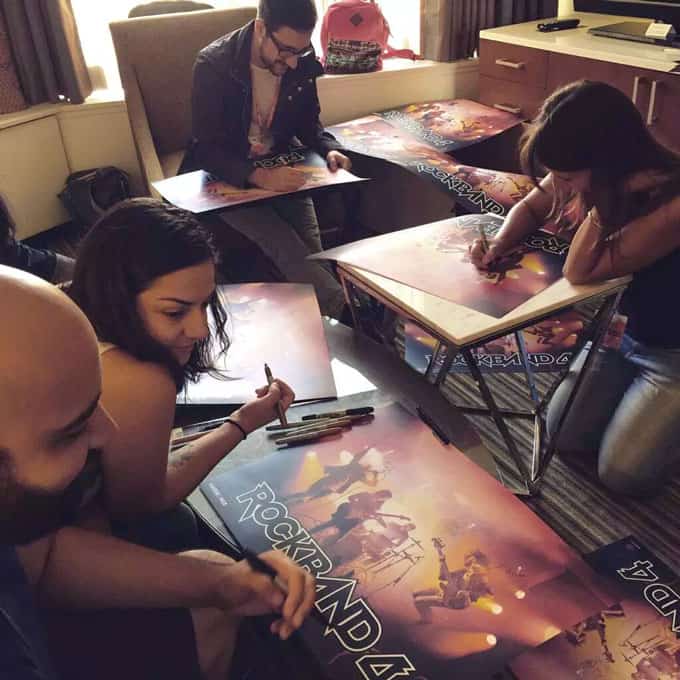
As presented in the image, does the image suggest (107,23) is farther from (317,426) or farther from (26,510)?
(26,510)

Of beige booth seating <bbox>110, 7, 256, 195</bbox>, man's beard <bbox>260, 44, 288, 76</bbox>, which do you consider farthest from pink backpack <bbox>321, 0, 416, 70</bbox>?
man's beard <bbox>260, 44, 288, 76</bbox>

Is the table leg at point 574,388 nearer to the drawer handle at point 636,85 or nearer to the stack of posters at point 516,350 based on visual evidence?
the stack of posters at point 516,350

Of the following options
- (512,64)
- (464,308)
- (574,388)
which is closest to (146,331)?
(464,308)

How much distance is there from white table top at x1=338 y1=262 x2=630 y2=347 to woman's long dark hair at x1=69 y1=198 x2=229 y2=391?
0.43 metres

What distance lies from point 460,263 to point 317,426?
20.8 inches

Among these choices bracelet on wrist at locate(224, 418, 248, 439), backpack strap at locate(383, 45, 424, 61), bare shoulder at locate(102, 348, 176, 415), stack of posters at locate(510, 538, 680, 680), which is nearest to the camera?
stack of posters at locate(510, 538, 680, 680)

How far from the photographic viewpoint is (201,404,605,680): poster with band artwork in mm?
753

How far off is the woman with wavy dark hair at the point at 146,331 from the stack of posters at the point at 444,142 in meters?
1.32

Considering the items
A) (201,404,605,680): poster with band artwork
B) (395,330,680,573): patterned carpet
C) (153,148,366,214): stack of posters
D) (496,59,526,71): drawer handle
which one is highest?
(496,59,526,71): drawer handle

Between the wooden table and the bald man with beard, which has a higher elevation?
the bald man with beard

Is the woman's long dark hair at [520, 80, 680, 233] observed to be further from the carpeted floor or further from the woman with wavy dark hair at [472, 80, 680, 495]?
the carpeted floor

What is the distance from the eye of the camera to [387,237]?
156 centimetres

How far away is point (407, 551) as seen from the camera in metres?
0.86

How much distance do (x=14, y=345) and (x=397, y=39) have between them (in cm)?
295
